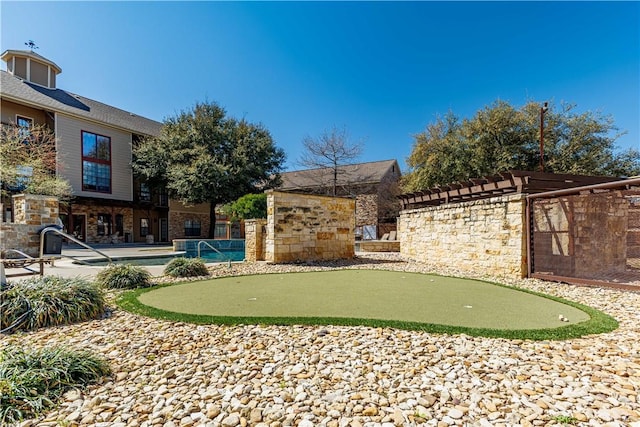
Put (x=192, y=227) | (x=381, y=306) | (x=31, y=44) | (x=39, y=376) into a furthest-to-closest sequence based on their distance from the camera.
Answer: (x=192, y=227) → (x=31, y=44) → (x=381, y=306) → (x=39, y=376)

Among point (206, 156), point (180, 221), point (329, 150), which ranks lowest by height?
point (180, 221)

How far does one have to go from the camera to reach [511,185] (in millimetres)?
7188

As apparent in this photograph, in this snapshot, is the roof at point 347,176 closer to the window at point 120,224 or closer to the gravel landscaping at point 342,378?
the window at point 120,224

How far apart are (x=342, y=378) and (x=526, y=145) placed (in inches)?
689

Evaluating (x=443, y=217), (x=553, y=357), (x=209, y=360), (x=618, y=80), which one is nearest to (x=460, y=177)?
(x=618, y=80)

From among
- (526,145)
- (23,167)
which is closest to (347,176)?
(526,145)

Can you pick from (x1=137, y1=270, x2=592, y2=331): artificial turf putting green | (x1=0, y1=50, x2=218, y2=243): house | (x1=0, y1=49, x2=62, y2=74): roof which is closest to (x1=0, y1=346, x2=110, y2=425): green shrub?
(x1=137, y1=270, x2=592, y2=331): artificial turf putting green

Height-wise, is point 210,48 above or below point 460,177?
above

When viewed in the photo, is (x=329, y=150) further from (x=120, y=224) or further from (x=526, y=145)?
(x=120, y=224)

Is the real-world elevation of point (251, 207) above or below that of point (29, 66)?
below

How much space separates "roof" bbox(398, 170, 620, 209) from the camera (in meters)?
6.74

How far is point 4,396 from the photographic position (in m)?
1.84

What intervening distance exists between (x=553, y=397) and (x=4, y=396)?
11.9ft

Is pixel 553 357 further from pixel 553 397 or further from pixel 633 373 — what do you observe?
pixel 553 397
